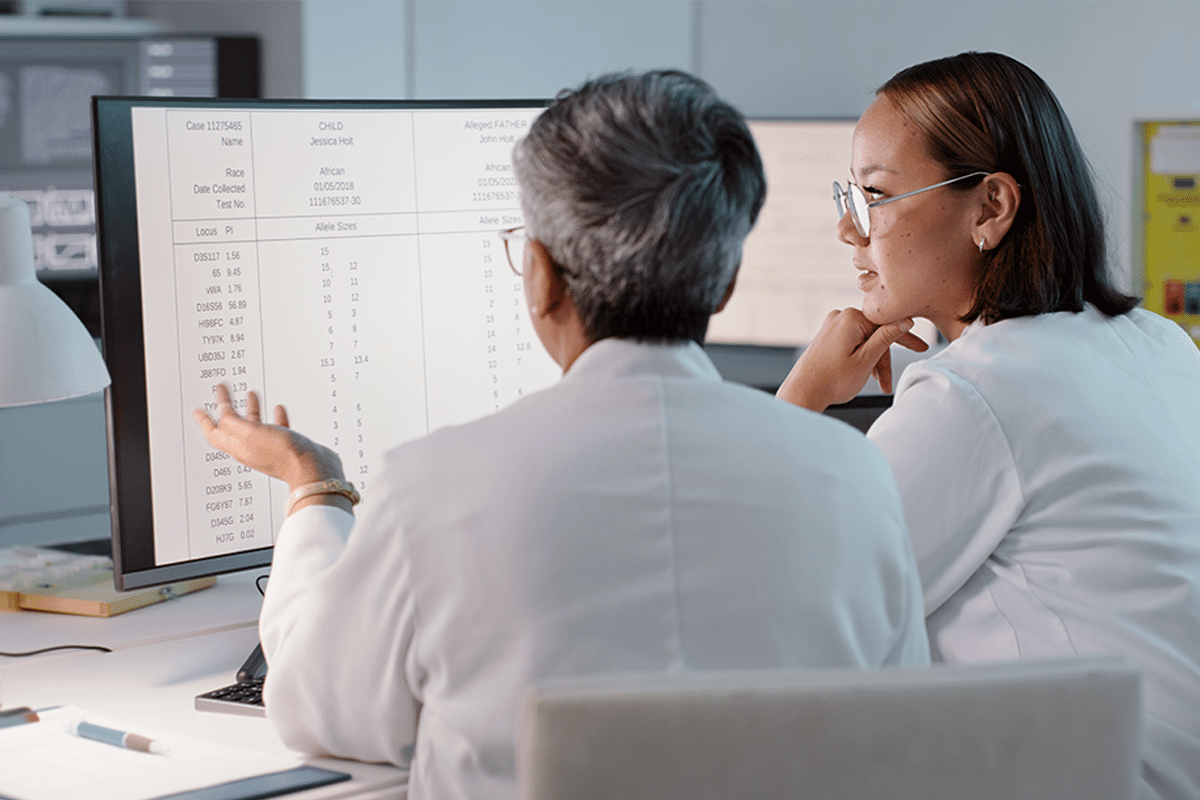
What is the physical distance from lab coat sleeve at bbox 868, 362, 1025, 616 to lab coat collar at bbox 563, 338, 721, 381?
12.4 inches

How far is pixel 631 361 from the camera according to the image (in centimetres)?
93

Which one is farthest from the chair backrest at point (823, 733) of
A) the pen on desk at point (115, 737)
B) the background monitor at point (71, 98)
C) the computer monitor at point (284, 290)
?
the background monitor at point (71, 98)

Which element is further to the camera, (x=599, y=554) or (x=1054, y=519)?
(x=1054, y=519)

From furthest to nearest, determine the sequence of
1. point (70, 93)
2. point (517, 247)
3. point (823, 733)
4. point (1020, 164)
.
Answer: point (70, 93), point (517, 247), point (1020, 164), point (823, 733)

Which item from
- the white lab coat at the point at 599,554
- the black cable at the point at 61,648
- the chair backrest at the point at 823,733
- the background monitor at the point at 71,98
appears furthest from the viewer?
the background monitor at the point at 71,98

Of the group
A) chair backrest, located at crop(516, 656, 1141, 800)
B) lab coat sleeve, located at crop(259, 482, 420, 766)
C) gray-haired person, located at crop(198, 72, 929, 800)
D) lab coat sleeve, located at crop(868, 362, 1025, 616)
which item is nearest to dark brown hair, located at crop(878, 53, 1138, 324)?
lab coat sleeve, located at crop(868, 362, 1025, 616)

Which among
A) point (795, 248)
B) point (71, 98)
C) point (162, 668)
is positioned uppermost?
point (71, 98)

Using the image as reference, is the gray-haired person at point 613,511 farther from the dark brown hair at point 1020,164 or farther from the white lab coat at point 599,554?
the dark brown hair at point 1020,164

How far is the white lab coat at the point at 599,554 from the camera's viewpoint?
870mm

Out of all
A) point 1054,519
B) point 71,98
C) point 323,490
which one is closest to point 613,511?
point 323,490

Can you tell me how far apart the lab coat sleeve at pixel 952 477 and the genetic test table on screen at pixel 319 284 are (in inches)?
22.1

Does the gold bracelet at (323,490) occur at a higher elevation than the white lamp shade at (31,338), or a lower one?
lower

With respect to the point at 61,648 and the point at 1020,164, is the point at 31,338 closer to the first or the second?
the point at 61,648

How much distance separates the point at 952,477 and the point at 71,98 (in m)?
3.19
